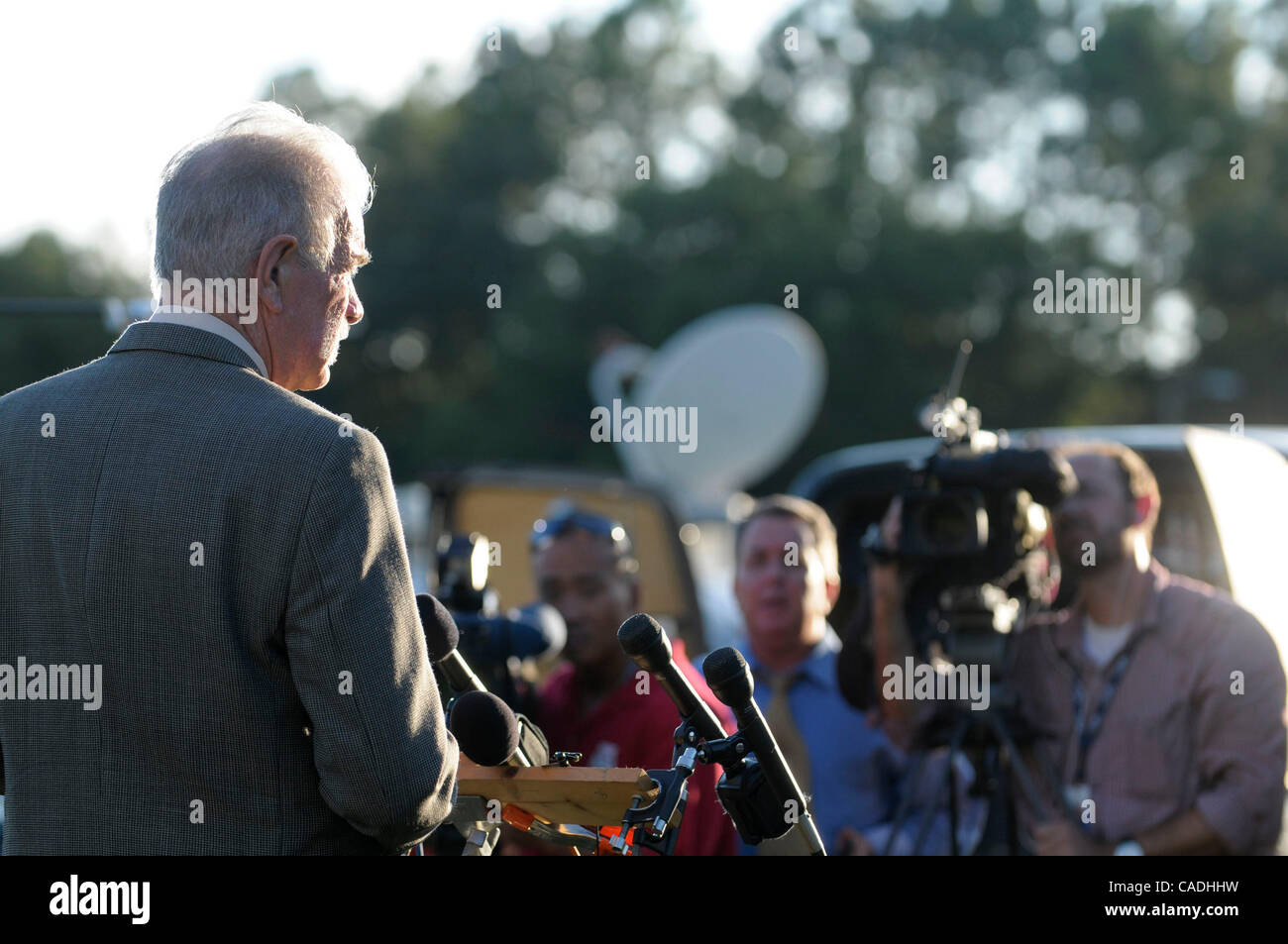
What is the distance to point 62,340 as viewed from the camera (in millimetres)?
39281

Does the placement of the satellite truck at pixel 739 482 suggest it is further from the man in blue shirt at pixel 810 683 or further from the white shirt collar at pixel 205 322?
the white shirt collar at pixel 205 322

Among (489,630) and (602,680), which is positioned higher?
(489,630)

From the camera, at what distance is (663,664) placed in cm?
206

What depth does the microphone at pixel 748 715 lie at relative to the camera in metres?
2.05

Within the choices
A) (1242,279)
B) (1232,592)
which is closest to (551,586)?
(1232,592)

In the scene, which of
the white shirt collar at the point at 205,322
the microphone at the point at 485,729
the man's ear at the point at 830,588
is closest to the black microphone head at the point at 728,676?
the microphone at the point at 485,729

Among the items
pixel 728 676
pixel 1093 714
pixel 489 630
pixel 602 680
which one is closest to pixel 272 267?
pixel 728 676

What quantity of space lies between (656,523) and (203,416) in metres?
5.26

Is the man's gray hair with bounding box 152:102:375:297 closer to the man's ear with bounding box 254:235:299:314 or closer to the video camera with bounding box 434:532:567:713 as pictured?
the man's ear with bounding box 254:235:299:314

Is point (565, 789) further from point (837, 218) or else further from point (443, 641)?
point (837, 218)

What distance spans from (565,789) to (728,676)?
0.88 ft

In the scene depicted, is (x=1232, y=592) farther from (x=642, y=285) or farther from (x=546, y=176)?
(x=546, y=176)

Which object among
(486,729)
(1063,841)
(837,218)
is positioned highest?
(837,218)

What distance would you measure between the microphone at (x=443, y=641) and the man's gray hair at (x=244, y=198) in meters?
0.53
